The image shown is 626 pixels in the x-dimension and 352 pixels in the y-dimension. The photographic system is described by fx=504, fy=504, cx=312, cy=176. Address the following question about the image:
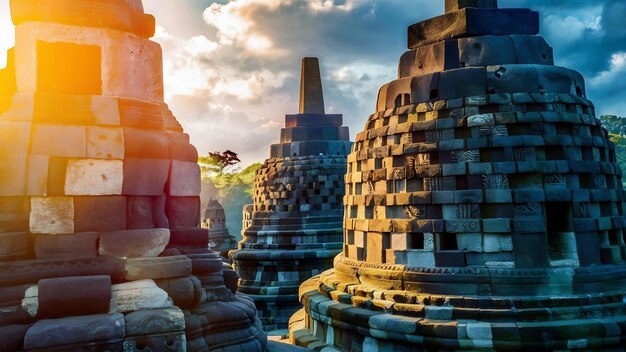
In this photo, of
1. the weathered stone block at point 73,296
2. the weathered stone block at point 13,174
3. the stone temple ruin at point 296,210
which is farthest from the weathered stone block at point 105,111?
the stone temple ruin at point 296,210

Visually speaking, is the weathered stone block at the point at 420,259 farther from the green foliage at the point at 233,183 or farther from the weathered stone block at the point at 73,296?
the green foliage at the point at 233,183

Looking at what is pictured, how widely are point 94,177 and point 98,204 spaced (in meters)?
0.23

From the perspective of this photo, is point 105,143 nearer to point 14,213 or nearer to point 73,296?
point 14,213

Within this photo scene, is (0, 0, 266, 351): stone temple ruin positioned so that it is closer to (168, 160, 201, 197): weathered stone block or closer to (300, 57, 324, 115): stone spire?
(168, 160, 201, 197): weathered stone block

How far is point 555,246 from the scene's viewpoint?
7.34 meters

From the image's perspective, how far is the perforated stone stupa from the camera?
Result: 21.8ft

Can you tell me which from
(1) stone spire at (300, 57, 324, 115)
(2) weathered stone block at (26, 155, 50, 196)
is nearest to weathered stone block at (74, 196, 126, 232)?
(2) weathered stone block at (26, 155, 50, 196)

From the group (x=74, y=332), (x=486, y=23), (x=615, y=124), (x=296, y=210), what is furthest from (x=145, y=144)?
(x=615, y=124)

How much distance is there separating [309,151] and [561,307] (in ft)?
41.6

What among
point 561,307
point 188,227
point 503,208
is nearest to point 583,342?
point 561,307

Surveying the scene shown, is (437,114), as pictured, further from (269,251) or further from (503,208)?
(269,251)

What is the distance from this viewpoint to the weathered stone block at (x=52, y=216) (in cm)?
409

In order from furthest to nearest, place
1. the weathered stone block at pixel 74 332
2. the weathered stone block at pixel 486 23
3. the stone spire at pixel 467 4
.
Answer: the stone spire at pixel 467 4
the weathered stone block at pixel 486 23
the weathered stone block at pixel 74 332

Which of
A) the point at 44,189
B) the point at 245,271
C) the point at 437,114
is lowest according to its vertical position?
the point at 245,271
